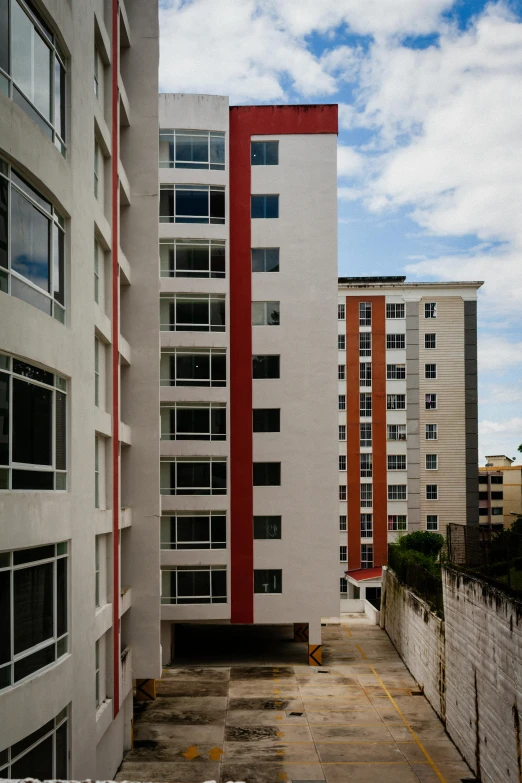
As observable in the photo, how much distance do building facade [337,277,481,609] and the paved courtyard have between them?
82.4 ft

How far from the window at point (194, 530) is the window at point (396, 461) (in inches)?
1118

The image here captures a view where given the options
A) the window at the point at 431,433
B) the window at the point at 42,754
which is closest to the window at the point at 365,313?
the window at the point at 431,433

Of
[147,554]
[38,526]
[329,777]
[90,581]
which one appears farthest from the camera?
[147,554]

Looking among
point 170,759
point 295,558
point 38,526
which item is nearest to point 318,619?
point 295,558

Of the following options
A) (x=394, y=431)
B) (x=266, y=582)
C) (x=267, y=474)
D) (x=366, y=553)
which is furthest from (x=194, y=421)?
(x=366, y=553)

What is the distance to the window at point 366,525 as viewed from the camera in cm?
5841

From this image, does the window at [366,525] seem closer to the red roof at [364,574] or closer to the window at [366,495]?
the window at [366,495]

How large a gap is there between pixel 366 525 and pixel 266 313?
28.9 m

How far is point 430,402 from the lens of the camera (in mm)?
59250

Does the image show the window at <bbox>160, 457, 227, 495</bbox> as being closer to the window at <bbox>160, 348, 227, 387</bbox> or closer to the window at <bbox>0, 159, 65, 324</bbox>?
the window at <bbox>160, 348, 227, 387</bbox>

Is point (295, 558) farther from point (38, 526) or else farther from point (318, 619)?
point (38, 526)

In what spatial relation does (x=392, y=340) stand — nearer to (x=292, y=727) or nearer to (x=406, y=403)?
(x=406, y=403)

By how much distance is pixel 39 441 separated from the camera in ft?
41.3

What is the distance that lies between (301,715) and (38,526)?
17.3 m
